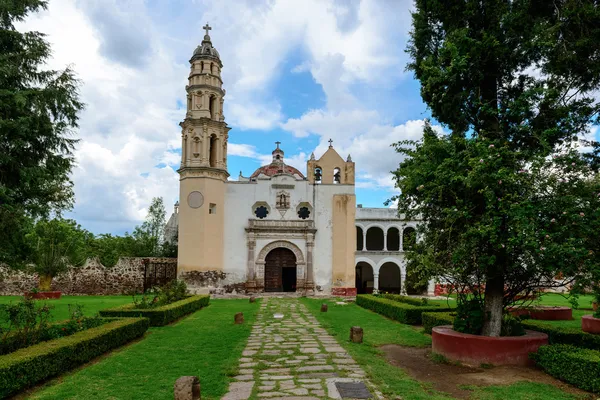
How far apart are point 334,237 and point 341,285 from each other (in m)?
2.57

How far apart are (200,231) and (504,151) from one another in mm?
17913

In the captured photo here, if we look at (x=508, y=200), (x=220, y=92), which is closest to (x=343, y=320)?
(x=508, y=200)

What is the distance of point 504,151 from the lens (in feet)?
22.9

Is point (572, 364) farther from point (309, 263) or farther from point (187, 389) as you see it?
point (309, 263)

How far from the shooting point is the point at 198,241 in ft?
74.2

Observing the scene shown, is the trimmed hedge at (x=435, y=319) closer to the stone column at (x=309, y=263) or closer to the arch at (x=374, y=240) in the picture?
the stone column at (x=309, y=263)

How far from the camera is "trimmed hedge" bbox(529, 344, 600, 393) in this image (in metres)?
5.73

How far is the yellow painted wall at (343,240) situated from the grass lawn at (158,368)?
13.6 metres

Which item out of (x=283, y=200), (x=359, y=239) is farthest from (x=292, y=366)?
(x=359, y=239)

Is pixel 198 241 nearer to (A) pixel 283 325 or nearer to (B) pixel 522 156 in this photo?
(A) pixel 283 325

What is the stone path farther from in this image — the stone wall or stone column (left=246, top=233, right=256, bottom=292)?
the stone wall

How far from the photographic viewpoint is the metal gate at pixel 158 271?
2388cm

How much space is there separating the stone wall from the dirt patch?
62.9 ft

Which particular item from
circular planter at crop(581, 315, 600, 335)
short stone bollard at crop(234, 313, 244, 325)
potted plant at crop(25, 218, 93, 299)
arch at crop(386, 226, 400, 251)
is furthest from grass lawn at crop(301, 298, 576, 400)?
arch at crop(386, 226, 400, 251)
